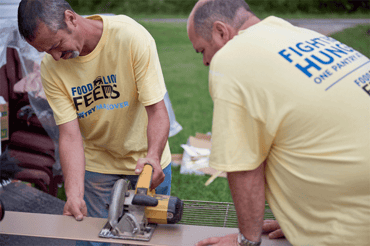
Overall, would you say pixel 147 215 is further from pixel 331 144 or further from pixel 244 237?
pixel 331 144

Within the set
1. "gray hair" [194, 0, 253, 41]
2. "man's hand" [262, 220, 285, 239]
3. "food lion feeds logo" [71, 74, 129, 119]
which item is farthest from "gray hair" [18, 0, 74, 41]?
"man's hand" [262, 220, 285, 239]

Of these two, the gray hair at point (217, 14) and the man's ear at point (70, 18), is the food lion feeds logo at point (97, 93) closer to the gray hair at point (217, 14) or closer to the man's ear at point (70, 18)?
the man's ear at point (70, 18)

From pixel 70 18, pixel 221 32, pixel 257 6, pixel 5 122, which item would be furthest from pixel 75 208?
pixel 257 6

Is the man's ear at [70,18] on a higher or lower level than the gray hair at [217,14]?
lower

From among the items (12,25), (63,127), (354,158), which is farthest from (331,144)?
(12,25)

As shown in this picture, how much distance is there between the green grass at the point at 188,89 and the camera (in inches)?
159

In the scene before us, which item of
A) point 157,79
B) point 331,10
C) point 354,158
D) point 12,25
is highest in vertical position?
point 354,158

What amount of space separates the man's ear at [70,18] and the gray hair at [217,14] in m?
0.73

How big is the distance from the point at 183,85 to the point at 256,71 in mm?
7523

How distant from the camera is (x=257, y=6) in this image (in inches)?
760

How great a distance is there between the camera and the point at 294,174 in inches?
52.3

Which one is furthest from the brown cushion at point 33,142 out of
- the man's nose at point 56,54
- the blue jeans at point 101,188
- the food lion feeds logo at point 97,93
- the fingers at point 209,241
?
the fingers at point 209,241

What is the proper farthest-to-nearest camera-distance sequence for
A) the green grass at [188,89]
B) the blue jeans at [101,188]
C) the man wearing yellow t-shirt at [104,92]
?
the green grass at [188,89], the blue jeans at [101,188], the man wearing yellow t-shirt at [104,92]

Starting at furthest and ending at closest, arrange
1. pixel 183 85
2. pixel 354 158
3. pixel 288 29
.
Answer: pixel 183 85
pixel 288 29
pixel 354 158
